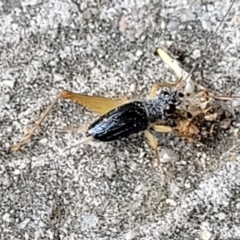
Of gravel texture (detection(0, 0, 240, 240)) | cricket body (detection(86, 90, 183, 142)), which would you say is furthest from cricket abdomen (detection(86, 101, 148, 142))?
gravel texture (detection(0, 0, 240, 240))

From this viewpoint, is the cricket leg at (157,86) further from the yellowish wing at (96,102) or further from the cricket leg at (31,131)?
the cricket leg at (31,131)

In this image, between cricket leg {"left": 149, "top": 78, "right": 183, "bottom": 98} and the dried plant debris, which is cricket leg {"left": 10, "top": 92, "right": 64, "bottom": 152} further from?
the dried plant debris

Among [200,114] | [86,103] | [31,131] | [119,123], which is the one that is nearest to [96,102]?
[86,103]

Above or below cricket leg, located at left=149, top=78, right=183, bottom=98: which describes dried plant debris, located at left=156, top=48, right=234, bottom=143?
below

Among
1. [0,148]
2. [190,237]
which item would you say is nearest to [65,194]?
[0,148]

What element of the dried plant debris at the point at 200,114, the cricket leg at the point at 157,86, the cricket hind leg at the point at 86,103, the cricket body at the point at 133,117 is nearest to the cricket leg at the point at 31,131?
the cricket hind leg at the point at 86,103

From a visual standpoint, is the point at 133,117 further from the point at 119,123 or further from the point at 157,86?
the point at 157,86
